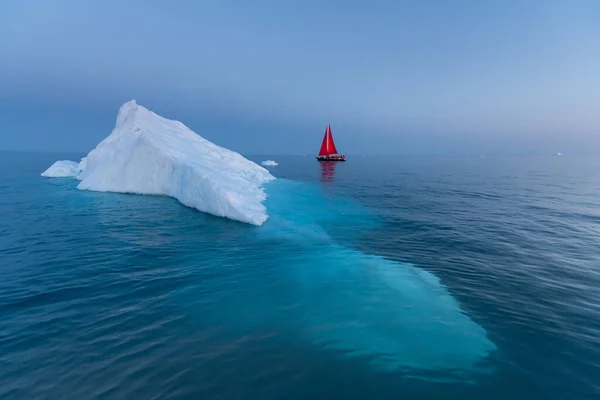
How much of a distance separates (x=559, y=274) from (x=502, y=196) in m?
21.7

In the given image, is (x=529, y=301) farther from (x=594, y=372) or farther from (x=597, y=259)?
(x=597, y=259)

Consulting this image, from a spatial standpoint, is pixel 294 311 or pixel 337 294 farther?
pixel 337 294

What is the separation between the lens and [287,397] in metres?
5.16

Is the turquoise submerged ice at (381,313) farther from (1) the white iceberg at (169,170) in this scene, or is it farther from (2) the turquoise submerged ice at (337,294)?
(1) the white iceberg at (169,170)

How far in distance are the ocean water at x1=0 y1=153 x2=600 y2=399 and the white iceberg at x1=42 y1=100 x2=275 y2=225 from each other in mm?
3163

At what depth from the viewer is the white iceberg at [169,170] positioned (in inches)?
749

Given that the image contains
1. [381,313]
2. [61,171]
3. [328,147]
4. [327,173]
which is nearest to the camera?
[381,313]

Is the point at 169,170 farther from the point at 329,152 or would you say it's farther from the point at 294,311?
the point at 329,152

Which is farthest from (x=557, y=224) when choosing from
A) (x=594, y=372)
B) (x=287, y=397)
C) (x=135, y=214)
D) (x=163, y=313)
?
(x=135, y=214)

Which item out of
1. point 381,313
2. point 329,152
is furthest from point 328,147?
point 381,313

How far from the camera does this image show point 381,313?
8.00 m

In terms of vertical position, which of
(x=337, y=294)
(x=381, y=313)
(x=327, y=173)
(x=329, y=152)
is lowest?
(x=381, y=313)

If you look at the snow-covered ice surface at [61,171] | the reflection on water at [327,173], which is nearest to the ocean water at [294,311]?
the snow-covered ice surface at [61,171]

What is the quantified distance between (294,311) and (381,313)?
2.41 metres
